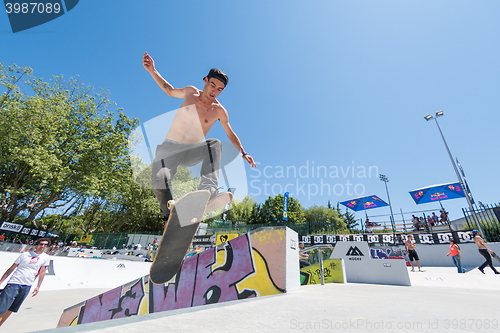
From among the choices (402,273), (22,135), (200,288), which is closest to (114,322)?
(200,288)

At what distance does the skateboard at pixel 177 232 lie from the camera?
289 centimetres

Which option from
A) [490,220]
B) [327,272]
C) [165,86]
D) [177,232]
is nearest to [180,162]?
[177,232]

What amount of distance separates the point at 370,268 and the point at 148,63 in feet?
32.9

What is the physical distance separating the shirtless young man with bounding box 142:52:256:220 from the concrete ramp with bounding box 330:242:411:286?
817cm

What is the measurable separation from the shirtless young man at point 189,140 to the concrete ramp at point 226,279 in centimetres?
194

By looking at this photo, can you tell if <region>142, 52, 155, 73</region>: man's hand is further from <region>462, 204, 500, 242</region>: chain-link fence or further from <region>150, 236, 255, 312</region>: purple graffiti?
<region>462, 204, 500, 242</region>: chain-link fence

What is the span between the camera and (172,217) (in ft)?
9.66

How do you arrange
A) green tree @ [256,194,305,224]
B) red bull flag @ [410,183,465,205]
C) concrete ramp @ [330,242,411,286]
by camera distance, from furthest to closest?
green tree @ [256,194,305,224], red bull flag @ [410,183,465,205], concrete ramp @ [330,242,411,286]

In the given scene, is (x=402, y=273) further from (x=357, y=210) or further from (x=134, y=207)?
(x=134, y=207)

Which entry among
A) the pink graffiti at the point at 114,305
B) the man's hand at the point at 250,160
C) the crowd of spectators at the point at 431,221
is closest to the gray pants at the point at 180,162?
the man's hand at the point at 250,160

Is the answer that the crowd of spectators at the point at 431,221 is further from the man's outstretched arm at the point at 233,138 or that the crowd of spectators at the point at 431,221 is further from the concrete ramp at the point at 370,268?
the man's outstretched arm at the point at 233,138

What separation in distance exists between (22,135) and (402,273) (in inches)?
944

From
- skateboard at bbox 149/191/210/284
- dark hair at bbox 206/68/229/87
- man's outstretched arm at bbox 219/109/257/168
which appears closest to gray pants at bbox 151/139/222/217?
skateboard at bbox 149/191/210/284

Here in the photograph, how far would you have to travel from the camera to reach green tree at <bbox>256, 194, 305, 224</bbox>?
42494 millimetres
